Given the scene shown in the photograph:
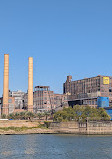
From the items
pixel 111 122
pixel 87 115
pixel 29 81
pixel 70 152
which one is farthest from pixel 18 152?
pixel 29 81

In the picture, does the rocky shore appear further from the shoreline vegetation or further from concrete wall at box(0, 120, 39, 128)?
concrete wall at box(0, 120, 39, 128)

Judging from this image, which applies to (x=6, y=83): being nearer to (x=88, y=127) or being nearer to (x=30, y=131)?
(x=30, y=131)

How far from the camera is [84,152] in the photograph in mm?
74938

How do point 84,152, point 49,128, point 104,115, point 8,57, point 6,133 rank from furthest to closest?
point 8,57 < point 104,115 < point 49,128 < point 6,133 < point 84,152

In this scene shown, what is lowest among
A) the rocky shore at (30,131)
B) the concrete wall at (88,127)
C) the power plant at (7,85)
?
the rocky shore at (30,131)

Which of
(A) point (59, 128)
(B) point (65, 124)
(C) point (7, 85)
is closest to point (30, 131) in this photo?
(A) point (59, 128)

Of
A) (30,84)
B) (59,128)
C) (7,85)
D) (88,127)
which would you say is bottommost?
(59,128)

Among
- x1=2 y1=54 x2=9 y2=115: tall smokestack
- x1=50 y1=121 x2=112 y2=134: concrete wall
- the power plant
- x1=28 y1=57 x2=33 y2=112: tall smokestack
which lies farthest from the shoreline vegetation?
x1=2 y1=54 x2=9 y2=115: tall smokestack

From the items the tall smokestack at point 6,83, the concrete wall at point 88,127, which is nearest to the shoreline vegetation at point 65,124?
the concrete wall at point 88,127

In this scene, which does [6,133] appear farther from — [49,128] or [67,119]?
[67,119]

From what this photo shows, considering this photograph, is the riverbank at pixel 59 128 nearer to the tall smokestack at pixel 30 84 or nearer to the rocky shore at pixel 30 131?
the rocky shore at pixel 30 131

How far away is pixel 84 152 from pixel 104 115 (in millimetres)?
86616

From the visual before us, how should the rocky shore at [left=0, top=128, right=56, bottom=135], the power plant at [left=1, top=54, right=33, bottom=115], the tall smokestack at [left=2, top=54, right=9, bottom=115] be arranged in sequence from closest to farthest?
the rocky shore at [left=0, top=128, right=56, bottom=135] → the tall smokestack at [left=2, top=54, right=9, bottom=115] → the power plant at [left=1, top=54, right=33, bottom=115]

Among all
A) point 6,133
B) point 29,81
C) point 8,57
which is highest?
point 8,57
